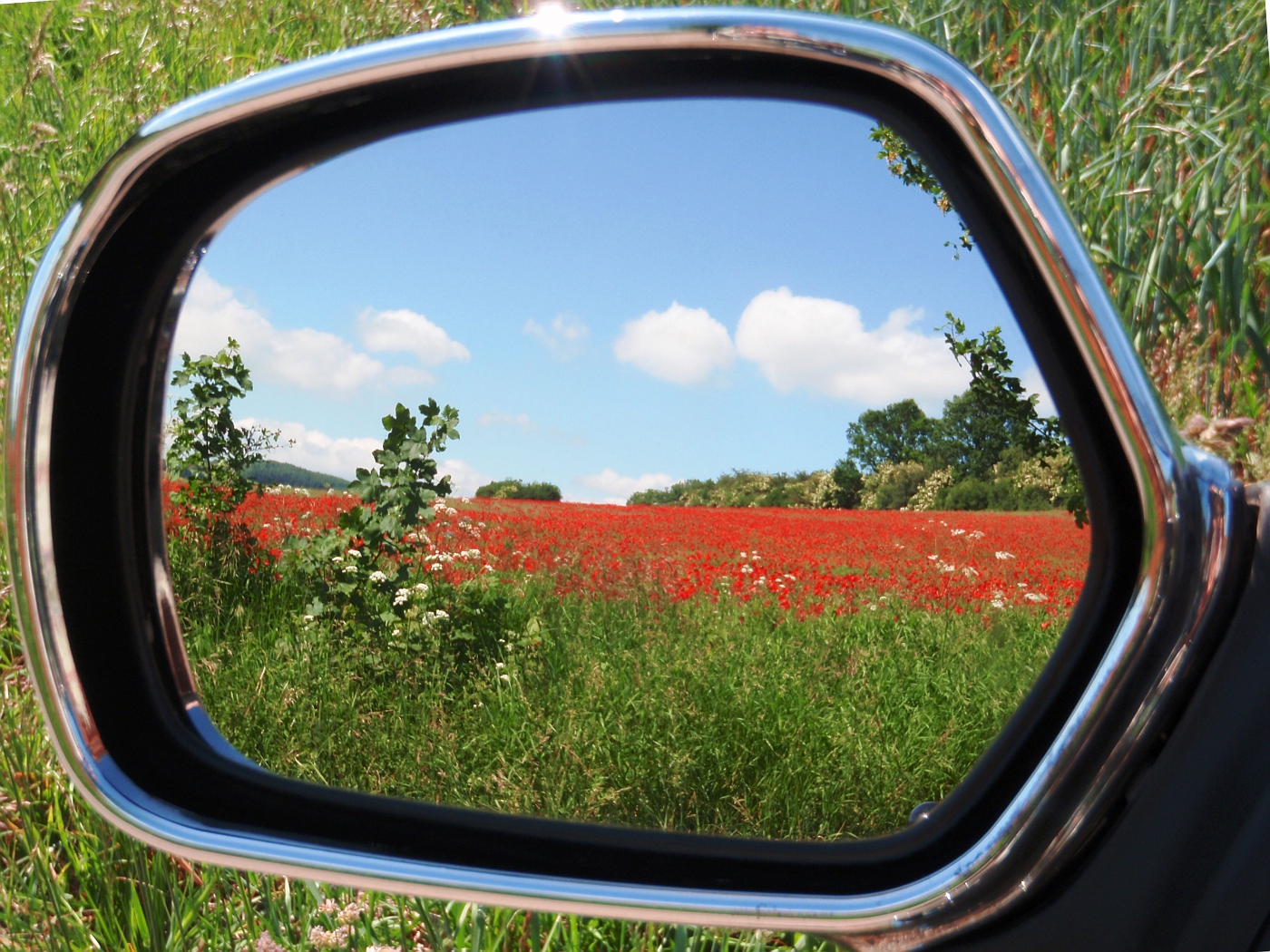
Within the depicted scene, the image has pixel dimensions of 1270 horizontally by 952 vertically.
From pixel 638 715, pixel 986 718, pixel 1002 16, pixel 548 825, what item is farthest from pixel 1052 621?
pixel 1002 16

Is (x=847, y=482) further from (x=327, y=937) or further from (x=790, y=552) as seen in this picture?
(x=327, y=937)

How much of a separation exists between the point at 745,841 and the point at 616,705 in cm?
94

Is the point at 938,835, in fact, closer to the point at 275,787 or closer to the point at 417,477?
the point at 275,787

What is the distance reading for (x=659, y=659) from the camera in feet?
5.47

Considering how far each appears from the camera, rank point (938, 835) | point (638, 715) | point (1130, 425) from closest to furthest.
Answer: point (1130, 425)
point (938, 835)
point (638, 715)

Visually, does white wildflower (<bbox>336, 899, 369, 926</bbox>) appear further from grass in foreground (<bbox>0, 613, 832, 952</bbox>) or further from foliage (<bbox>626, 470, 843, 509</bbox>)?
foliage (<bbox>626, 470, 843, 509</bbox>)

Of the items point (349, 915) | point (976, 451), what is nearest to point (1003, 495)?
point (976, 451)

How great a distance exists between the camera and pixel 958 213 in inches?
27.1

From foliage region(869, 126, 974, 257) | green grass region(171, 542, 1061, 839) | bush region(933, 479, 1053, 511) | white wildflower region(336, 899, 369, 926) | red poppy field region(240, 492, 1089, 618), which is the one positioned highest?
foliage region(869, 126, 974, 257)

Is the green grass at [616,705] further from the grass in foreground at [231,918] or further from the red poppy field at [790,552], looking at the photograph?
the grass in foreground at [231,918]

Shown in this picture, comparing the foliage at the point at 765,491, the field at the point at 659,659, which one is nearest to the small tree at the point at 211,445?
the field at the point at 659,659

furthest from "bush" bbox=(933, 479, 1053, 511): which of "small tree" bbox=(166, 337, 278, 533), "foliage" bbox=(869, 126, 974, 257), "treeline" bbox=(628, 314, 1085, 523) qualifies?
"small tree" bbox=(166, 337, 278, 533)

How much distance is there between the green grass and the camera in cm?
122

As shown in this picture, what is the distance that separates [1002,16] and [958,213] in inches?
112
